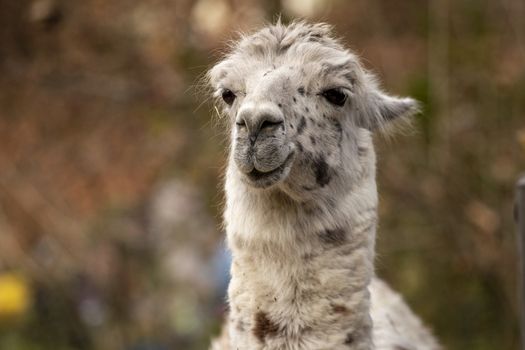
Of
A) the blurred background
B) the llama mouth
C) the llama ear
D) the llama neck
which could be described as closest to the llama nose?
the llama mouth

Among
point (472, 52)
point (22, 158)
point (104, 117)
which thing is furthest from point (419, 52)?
point (22, 158)

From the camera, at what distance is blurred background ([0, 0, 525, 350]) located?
8969 millimetres

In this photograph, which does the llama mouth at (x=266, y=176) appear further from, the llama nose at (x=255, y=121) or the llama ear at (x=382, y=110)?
the llama ear at (x=382, y=110)

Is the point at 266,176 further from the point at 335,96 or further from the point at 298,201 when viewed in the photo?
the point at 335,96

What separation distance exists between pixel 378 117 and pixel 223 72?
0.71 m

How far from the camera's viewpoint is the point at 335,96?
410 centimetres

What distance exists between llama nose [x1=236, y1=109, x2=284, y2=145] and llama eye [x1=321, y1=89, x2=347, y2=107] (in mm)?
469

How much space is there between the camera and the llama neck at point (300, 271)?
3.86m

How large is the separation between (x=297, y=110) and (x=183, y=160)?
6.20 m

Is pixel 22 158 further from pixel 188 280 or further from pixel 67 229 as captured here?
pixel 188 280

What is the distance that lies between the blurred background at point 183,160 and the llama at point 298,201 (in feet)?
14.3

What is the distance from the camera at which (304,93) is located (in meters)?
3.95

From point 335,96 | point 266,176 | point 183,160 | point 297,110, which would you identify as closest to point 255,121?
point 266,176

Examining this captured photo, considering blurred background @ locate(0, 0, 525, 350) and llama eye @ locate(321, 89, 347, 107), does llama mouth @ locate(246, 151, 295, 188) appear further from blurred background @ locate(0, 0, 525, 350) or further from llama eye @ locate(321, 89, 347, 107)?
blurred background @ locate(0, 0, 525, 350)
